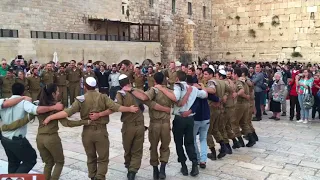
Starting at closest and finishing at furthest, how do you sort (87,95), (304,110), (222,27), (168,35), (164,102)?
(87,95), (164,102), (304,110), (168,35), (222,27)

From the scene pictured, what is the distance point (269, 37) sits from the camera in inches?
963

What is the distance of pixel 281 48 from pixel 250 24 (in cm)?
302

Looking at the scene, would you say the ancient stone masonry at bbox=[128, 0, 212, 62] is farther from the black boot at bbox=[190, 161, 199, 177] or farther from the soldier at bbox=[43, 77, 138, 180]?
the soldier at bbox=[43, 77, 138, 180]

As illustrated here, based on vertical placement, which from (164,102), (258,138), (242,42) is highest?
(242,42)

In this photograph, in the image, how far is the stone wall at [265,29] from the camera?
74.1 ft

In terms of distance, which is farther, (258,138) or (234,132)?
(258,138)

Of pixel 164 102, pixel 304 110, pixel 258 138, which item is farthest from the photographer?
pixel 304 110

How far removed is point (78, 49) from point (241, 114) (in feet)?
39.0

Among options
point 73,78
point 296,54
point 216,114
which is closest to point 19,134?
point 216,114

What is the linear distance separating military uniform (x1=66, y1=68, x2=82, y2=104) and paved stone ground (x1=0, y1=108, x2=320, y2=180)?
3.14m

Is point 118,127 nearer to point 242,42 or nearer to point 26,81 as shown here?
point 26,81

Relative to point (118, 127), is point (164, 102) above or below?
above

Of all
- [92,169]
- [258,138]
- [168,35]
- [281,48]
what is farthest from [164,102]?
[281,48]

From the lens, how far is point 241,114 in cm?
671
